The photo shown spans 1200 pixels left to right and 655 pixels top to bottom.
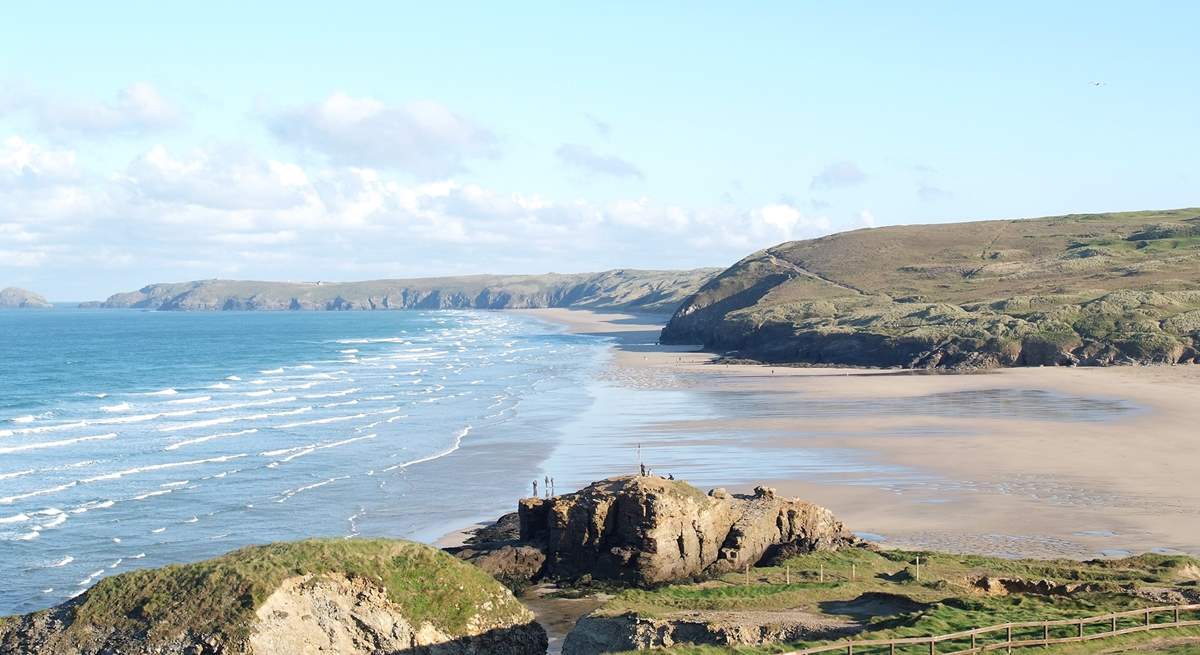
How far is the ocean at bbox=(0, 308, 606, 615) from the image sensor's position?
124 ft

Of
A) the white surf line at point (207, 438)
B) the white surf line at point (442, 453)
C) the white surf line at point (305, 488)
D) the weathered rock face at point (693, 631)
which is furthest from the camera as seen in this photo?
the white surf line at point (207, 438)

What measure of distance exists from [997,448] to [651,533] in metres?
29.3

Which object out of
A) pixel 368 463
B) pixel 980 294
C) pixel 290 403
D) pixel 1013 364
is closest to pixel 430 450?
pixel 368 463

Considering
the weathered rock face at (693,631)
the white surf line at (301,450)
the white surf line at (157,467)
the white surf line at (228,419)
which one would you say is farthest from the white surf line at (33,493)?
the weathered rock face at (693,631)

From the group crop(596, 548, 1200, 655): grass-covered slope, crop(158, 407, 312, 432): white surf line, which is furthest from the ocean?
crop(596, 548, 1200, 655): grass-covered slope

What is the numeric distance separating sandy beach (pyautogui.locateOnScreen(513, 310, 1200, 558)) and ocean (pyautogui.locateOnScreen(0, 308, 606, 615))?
10.2 metres

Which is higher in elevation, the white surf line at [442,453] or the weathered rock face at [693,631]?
the weathered rock face at [693,631]

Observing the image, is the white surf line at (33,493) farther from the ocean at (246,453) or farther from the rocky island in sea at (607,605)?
the rocky island in sea at (607,605)

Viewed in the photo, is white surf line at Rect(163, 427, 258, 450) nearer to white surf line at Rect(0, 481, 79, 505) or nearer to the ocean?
the ocean

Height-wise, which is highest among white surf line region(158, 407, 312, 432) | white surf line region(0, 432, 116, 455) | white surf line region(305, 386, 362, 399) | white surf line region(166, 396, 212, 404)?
white surf line region(305, 386, 362, 399)

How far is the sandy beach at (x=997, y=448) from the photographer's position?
120 ft

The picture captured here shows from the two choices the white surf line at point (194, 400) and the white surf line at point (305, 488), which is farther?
the white surf line at point (194, 400)

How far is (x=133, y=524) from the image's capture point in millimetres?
39688

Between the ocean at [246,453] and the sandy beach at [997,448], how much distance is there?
10204 mm
